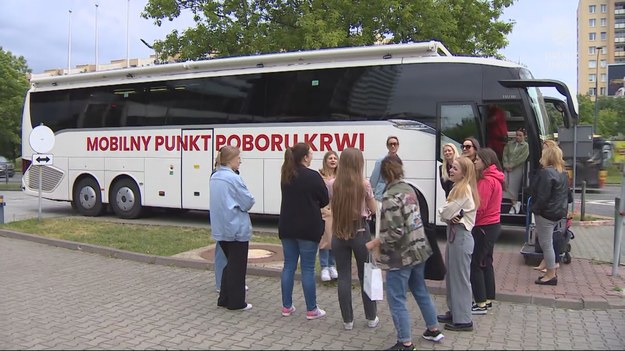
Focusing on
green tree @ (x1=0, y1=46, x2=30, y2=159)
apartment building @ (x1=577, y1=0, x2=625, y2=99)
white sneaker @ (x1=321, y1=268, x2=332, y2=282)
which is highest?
apartment building @ (x1=577, y1=0, x2=625, y2=99)

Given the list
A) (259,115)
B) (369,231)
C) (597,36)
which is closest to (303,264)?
(369,231)

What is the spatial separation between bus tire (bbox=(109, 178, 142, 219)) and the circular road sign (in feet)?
6.77

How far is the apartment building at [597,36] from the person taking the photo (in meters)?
113

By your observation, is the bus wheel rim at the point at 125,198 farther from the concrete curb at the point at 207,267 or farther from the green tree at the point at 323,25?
the green tree at the point at 323,25

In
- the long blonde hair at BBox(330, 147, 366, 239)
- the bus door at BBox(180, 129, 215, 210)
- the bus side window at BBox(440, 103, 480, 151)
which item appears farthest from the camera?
the bus door at BBox(180, 129, 215, 210)

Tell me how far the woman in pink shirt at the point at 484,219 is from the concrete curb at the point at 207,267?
730mm

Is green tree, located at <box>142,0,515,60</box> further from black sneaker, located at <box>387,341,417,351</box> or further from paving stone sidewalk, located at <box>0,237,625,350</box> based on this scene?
black sneaker, located at <box>387,341,417,351</box>

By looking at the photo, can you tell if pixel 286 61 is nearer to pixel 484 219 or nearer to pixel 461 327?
pixel 484 219

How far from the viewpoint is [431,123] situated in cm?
1010

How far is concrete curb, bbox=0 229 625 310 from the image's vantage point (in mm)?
6113

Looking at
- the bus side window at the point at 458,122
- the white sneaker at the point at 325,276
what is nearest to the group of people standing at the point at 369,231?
the white sneaker at the point at 325,276

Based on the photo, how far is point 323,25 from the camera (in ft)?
54.1

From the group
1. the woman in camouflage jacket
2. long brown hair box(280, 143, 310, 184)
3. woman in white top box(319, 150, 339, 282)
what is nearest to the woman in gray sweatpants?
the woman in camouflage jacket

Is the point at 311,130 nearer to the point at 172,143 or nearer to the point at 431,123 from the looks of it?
the point at 431,123
